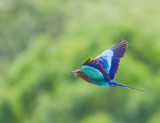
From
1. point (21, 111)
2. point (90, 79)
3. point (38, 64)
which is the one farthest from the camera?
point (38, 64)

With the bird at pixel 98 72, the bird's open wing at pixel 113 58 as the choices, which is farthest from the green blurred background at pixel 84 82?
the bird at pixel 98 72

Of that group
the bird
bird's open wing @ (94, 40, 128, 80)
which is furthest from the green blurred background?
the bird

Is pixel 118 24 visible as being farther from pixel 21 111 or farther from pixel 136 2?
pixel 136 2

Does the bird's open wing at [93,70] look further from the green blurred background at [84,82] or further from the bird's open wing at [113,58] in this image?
the green blurred background at [84,82]

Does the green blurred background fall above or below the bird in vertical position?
below

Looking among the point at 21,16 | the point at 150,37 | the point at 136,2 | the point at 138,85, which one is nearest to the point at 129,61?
the point at 138,85

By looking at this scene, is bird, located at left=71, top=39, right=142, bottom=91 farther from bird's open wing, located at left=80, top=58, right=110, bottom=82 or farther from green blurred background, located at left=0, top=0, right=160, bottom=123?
green blurred background, located at left=0, top=0, right=160, bottom=123

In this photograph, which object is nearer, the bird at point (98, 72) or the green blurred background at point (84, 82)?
the bird at point (98, 72)
